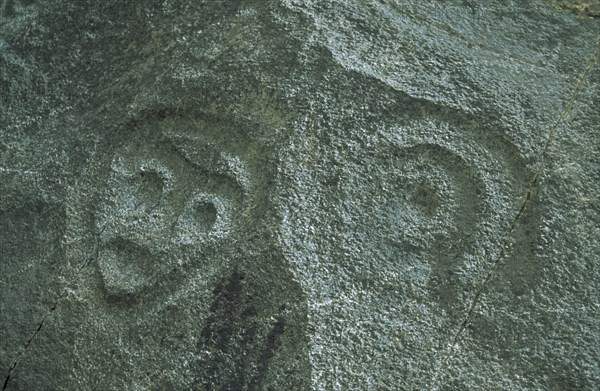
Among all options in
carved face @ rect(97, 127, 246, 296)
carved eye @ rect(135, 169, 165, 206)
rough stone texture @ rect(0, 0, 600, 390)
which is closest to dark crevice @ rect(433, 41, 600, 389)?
rough stone texture @ rect(0, 0, 600, 390)

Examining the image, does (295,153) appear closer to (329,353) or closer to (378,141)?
(378,141)

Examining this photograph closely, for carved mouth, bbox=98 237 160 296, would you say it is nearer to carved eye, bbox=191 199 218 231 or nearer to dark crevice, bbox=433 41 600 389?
carved eye, bbox=191 199 218 231

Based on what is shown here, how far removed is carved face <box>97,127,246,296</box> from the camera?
4.91ft

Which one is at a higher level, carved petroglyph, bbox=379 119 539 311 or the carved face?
carved petroglyph, bbox=379 119 539 311

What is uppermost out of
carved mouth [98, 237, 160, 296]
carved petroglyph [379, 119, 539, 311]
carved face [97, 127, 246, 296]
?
carved petroglyph [379, 119, 539, 311]

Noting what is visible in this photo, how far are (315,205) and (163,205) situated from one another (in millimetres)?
253

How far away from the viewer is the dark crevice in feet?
4.60

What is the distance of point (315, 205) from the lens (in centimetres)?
146

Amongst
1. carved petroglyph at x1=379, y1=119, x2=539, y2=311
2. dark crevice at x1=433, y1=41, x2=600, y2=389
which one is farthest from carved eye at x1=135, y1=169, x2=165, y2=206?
dark crevice at x1=433, y1=41, x2=600, y2=389

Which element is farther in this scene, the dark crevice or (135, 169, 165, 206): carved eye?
(135, 169, 165, 206): carved eye

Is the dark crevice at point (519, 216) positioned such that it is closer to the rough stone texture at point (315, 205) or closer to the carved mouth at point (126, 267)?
the rough stone texture at point (315, 205)

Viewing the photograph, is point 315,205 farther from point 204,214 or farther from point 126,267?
point 126,267

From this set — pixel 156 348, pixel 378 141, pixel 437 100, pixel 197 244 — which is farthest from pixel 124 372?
pixel 437 100

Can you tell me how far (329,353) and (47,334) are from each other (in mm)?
462
